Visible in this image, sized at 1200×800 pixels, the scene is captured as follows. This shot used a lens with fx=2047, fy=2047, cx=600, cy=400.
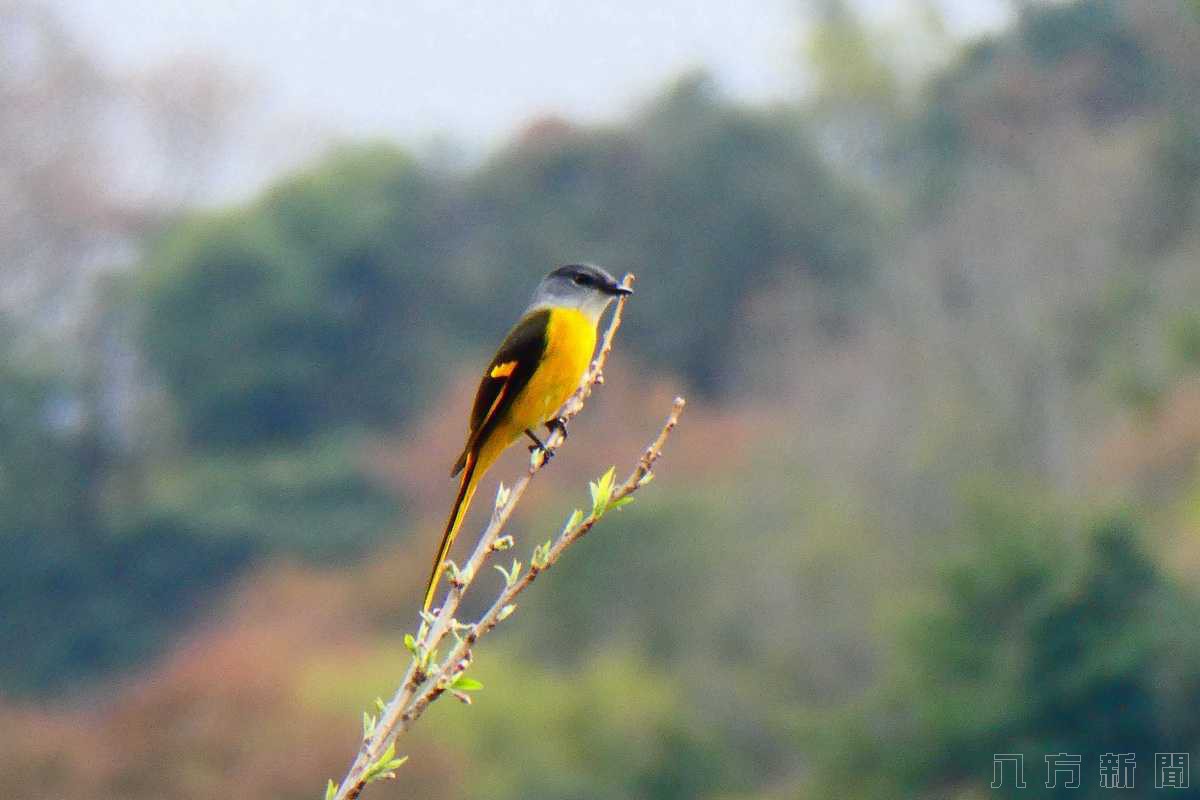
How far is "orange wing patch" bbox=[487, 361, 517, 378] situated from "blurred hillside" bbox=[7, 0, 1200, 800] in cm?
1898

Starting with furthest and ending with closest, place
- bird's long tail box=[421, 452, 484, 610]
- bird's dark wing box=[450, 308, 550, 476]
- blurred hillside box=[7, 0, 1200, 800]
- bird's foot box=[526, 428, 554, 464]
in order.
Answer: blurred hillside box=[7, 0, 1200, 800], bird's dark wing box=[450, 308, 550, 476], bird's foot box=[526, 428, 554, 464], bird's long tail box=[421, 452, 484, 610]

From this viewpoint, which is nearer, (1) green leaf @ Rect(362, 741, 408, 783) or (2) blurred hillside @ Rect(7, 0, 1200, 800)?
(1) green leaf @ Rect(362, 741, 408, 783)

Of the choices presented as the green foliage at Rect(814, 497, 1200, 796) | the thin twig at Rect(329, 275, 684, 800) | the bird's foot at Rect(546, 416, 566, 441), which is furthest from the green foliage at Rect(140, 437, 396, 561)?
the thin twig at Rect(329, 275, 684, 800)

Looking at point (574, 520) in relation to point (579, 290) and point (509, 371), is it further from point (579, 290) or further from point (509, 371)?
point (579, 290)

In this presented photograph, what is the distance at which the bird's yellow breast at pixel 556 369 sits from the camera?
5281mm

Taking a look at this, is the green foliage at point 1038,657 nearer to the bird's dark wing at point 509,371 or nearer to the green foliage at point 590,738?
the green foliage at point 590,738

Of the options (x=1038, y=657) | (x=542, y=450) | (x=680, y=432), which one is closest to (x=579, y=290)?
(x=542, y=450)

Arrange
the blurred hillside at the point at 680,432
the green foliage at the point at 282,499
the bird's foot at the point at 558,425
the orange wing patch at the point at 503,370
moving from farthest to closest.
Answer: the green foliage at the point at 282,499
the blurred hillside at the point at 680,432
the orange wing patch at the point at 503,370
the bird's foot at the point at 558,425

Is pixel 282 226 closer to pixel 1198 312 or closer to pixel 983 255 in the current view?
pixel 983 255

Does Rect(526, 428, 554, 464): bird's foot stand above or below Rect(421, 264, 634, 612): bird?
below

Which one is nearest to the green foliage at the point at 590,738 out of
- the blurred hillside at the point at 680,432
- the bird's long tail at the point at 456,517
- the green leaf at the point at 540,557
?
the blurred hillside at the point at 680,432

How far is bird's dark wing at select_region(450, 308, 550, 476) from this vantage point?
16.9 ft

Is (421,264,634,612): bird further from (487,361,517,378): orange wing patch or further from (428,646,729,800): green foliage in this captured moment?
(428,646,729,800): green foliage

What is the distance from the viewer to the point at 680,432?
160 feet
